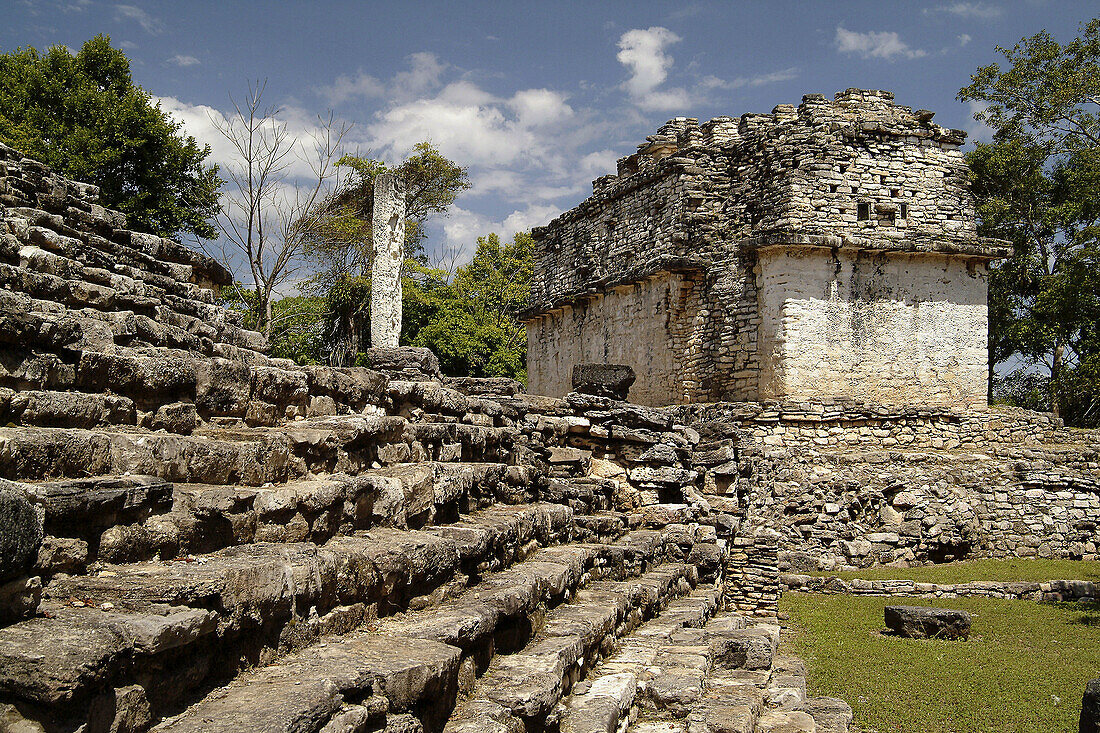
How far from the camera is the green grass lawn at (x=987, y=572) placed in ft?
37.7

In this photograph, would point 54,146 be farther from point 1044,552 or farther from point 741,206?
point 1044,552

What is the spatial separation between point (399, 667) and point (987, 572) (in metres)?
11.7

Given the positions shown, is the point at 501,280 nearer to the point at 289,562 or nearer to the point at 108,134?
the point at 108,134

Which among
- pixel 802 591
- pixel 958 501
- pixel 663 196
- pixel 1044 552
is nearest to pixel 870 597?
pixel 802 591

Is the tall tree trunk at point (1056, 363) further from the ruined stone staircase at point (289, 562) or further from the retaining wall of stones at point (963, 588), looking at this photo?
the ruined stone staircase at point (289, 562)

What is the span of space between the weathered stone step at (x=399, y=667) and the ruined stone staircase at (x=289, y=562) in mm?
11

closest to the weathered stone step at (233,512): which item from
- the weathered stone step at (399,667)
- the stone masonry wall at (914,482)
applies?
the weathered stone step at (399,667)

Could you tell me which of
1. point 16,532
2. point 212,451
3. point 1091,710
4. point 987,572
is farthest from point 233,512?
point 987,572

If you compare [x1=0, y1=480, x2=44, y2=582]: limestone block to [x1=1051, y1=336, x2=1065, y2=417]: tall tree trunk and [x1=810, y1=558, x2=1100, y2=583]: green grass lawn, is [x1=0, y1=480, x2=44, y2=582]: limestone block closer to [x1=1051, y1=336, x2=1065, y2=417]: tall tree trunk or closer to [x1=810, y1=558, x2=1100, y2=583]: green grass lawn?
[x1=810, y1=558, x2=1100, y2=583]: green grass lawn

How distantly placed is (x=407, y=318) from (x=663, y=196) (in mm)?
13894

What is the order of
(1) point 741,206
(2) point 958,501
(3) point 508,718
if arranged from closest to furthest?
(3) point 508,718 < (2) point 958,501 < (1) point 741,206

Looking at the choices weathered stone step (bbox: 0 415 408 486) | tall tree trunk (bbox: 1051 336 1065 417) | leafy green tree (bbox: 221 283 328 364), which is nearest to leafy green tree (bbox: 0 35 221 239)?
leafy green tree (bbox: 221 283 328 364)

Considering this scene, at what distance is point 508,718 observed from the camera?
3.23 m

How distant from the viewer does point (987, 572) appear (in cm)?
1179
